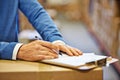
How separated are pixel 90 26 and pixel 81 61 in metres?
5.06

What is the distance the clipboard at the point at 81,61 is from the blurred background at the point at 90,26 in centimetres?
120

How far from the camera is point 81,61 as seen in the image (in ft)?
3.38

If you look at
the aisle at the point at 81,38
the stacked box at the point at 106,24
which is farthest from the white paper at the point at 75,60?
the stacked box at the point at 106,24

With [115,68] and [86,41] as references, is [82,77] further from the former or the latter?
[86,41]

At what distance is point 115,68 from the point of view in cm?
368

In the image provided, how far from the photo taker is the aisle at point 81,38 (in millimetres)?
3588

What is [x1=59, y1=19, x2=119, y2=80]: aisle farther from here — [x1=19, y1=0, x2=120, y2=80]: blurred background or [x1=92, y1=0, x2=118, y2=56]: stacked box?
[x1=92, y1=0, x2=118, y2=56]: stacked box

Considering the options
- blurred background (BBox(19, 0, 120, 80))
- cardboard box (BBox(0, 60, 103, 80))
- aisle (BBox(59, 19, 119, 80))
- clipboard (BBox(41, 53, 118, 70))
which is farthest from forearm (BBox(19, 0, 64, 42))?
aisle (BBox(59, 19, 119, 80))

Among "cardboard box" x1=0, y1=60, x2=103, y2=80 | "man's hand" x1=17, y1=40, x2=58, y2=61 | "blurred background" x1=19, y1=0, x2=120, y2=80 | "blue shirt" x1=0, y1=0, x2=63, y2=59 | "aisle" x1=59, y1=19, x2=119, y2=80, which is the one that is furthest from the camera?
"blurred background" x1=19, y1=0, x2=120, y2=80

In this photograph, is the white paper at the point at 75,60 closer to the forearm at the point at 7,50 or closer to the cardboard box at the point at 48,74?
the cardboard box at the point at 48,74

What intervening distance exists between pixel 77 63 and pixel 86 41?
418 centimetres

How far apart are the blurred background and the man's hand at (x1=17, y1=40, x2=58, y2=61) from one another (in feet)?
3.74

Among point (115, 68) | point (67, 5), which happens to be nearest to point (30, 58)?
point (115, 68)

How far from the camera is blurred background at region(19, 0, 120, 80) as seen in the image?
12.6 ft
